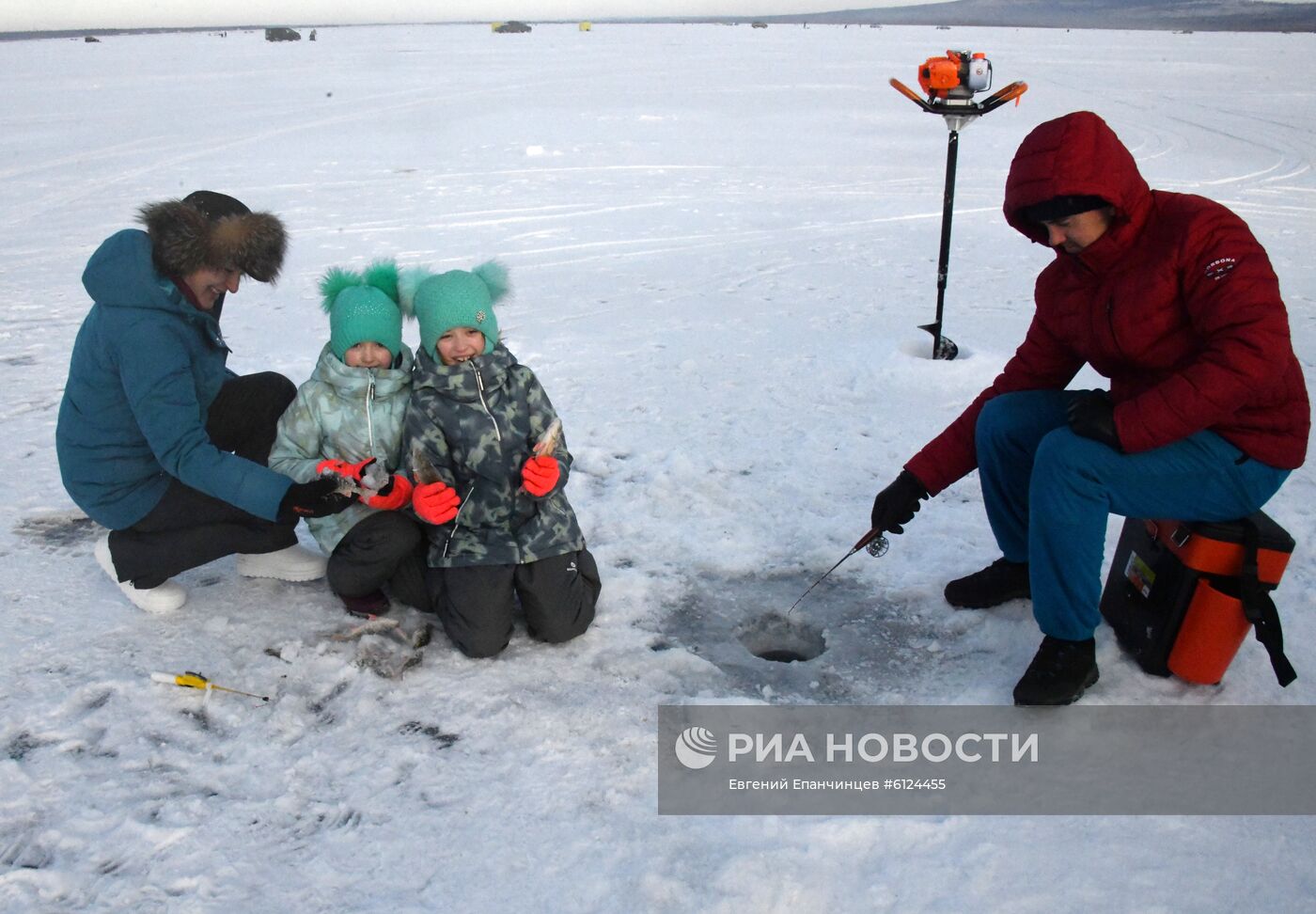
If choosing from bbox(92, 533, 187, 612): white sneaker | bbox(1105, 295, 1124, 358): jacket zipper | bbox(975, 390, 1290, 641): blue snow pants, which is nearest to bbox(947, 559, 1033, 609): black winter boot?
bbox(975, 390, 1290, 641): blue snow pants

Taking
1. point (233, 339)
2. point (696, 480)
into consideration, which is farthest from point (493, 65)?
point (696, 480)

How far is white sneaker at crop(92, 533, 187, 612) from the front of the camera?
9.29 ft

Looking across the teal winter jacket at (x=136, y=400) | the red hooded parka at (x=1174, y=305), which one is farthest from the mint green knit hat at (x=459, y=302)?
the red hooded parka at (x=1174, y=305)

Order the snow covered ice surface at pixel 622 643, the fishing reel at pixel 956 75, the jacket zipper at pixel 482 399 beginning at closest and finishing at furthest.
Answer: the snow covered ice surface at pixel 622 643
the jacket zipper at pixel 482 399
the fishing reel at pixel 956 75

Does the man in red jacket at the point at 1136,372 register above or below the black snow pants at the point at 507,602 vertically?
above

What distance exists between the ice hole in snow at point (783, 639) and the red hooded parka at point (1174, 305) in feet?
3.52

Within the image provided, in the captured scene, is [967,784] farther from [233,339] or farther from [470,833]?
[233,339]

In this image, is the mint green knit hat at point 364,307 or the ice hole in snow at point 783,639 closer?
the mint green knit hat at point 364,307

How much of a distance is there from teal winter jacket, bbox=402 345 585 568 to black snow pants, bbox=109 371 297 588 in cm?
58

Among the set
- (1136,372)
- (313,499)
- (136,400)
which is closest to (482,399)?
(313,499)

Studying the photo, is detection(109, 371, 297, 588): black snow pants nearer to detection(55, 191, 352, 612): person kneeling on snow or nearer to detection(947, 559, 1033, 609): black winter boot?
detection(55, 191, 352, 612): person kneeling on snow

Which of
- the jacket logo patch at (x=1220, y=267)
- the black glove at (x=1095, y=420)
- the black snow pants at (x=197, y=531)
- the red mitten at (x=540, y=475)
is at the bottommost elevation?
the black snow pants at (x=197, y=531)

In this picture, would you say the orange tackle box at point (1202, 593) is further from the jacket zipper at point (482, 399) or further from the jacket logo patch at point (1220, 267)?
the jacket zipper at point (482, 399)

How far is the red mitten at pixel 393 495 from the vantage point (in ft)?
8.57
